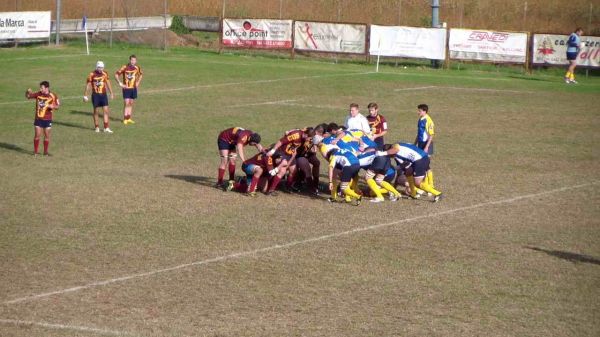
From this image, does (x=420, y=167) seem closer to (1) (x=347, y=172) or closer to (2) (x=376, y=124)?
(1) (x=347, y=172)

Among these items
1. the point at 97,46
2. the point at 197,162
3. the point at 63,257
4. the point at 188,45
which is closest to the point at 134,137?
the point at 197,162

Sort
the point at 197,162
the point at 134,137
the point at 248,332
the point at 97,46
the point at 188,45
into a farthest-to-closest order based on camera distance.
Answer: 1. the point at 188,45
2. the point at 97,46
3. the point at 134,137
4. the point at 197,162
5. the point at 248,332

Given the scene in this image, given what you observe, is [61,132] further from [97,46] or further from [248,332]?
[97,46]

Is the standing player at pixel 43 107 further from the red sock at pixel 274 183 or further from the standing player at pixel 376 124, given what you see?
the standing player at pixel 376 124

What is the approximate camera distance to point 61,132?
29.9 m

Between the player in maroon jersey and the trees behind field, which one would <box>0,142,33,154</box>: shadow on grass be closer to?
the player in maroon jersey

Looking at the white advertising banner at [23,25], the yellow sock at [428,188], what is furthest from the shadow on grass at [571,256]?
the white advertising banner at [23,25]

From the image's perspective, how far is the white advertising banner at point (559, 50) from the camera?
1914 inches

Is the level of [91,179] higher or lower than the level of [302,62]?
lower

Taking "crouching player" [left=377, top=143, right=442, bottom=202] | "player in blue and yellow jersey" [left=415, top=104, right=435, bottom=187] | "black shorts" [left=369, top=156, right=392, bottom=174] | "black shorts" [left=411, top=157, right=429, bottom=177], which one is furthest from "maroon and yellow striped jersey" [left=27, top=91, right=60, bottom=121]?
"black shorts" [left=411, top=157, right=429, bottom=177]

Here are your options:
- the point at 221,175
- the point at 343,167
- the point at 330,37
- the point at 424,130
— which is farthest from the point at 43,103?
the point at 330,37

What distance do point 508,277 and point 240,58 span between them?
3961cm

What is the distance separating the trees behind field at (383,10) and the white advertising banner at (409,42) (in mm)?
9371

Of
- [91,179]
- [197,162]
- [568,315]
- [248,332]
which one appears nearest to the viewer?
[248,332]
